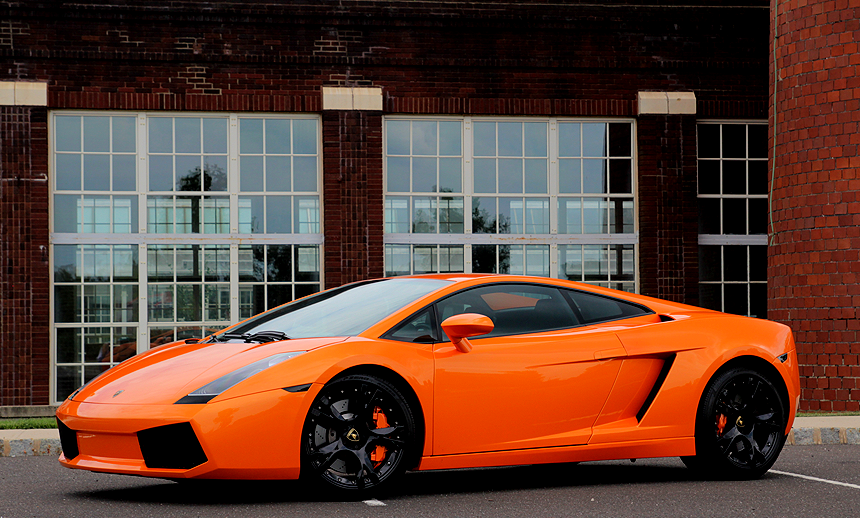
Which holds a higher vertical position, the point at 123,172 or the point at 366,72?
the point at 366,72

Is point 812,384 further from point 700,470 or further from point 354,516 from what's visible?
point 354,516

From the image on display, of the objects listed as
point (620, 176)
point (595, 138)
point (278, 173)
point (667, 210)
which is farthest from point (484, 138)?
point (278, 173)

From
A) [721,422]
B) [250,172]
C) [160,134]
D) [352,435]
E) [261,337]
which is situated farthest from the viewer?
[250,172]

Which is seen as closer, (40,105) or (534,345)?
(534,345)

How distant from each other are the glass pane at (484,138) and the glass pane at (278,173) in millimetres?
2608

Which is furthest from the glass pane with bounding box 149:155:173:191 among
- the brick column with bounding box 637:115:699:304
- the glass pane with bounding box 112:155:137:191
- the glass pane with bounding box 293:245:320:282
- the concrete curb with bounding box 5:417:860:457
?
the brick column with bounding box 637:115:699:304

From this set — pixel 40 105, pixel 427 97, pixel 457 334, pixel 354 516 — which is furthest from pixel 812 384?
pixel 40 105

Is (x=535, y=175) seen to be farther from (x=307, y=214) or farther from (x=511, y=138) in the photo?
(x=307, y=214)

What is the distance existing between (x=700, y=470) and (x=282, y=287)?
8200 millimetres

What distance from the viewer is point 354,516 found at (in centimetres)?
459

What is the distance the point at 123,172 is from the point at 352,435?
366 inches

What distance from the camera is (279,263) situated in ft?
44.0

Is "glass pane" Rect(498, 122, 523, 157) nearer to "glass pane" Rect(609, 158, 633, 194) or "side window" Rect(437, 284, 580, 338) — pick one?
"glass pane" Rect(609, 158, 633, 194)

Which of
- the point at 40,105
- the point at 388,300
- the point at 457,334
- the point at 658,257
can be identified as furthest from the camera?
the point at 658,257
